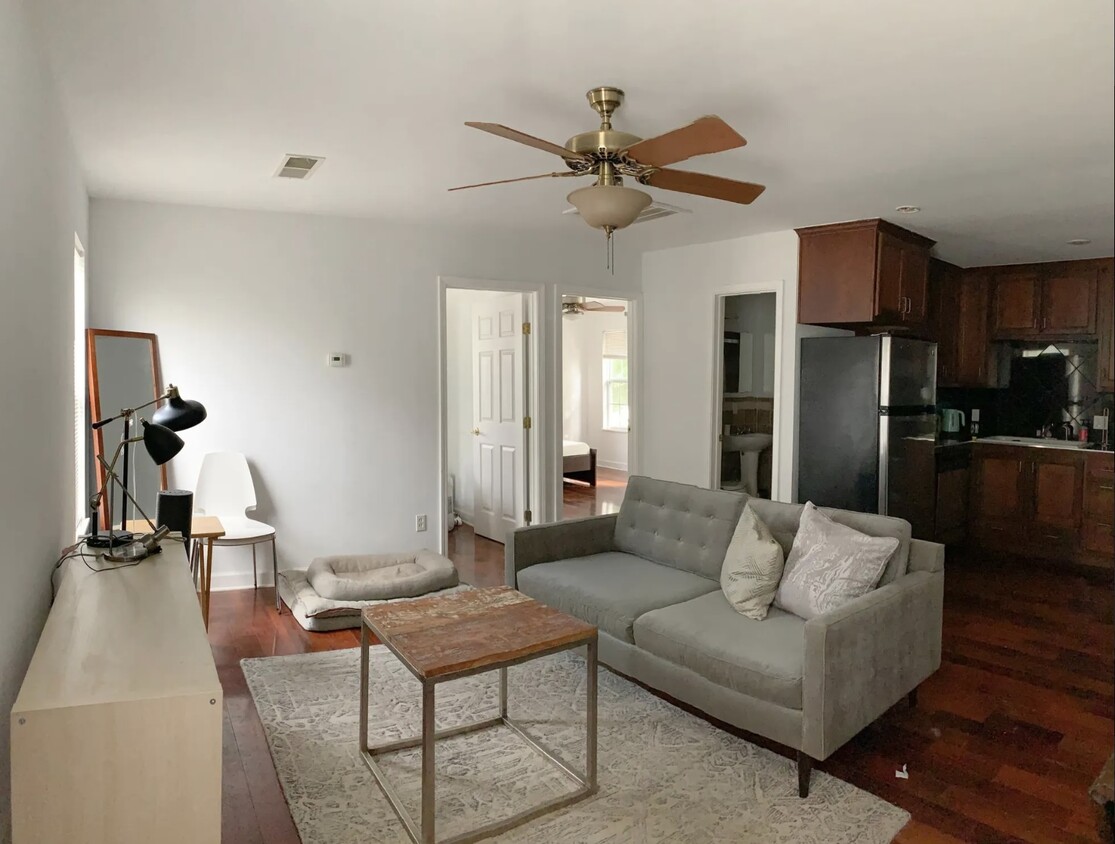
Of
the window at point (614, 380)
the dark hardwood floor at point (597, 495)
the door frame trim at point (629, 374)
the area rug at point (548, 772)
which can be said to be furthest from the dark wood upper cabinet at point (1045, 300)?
the window at point (614, 380)

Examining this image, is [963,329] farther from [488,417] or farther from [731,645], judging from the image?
[488,417]

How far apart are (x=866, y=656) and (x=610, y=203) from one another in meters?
1.68

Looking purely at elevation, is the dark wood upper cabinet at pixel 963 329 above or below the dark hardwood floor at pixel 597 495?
above

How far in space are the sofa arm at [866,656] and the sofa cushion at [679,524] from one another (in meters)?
0.82

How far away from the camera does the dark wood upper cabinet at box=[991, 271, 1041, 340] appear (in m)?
0.75

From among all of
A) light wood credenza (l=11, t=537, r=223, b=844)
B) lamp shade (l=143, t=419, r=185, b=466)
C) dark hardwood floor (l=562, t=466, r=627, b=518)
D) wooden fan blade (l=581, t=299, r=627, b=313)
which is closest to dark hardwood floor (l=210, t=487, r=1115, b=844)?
light wood credenza (l=11, t=537, r=223, b=844)

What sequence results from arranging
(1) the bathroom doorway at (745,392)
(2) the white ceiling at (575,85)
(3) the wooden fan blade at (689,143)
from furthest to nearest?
1. (1) the bathroom doorway at (745,392)
2. (3) the wooden fan blade at (689,143)
3. (2) the white ceiling at (575,85)

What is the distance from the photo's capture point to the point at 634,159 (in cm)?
232

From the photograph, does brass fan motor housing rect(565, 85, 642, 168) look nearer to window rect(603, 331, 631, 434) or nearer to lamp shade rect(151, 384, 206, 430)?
lamp shade rect(151, 384, 206, 430)

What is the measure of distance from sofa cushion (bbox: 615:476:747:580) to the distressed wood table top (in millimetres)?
991

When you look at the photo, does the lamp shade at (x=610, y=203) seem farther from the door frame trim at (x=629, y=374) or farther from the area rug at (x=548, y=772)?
the door frame trim at (x=629, y=374)

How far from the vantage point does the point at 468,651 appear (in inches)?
87.7

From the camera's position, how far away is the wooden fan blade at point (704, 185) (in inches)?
98.0

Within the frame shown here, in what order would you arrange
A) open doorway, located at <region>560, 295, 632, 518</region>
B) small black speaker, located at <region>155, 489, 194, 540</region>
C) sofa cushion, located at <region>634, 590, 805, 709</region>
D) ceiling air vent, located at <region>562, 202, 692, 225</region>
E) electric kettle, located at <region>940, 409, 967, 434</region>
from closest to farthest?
electric kettle, located at <region>940, 409, 967, 434</region> < sofa cushion, located at <region>634, 590, 805, 709</region> < small black speaker, located at <region>155, 489, 194, 540</region> < ceiling air vent, located at <region>562, 202, 692, 225</region> < open doorway, located at <region>560, 295, 632, 518</region>
